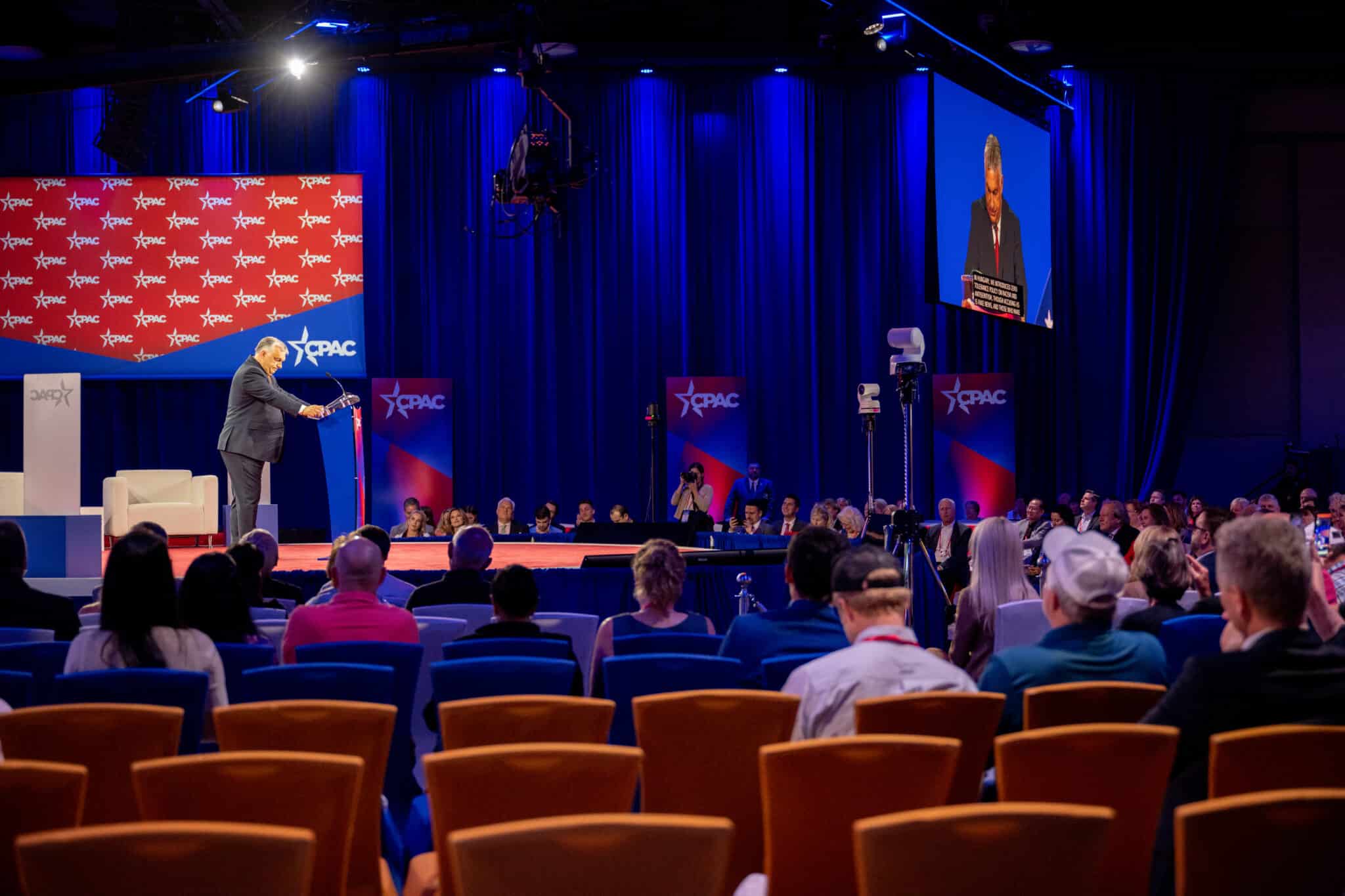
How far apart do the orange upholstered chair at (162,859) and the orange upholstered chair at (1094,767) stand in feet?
4.08

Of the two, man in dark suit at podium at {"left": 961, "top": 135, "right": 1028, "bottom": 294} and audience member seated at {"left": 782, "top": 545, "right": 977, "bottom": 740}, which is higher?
man in dark suit at podium at {"left": 961, "top": 135, "right": 1028, "bottom": 294}

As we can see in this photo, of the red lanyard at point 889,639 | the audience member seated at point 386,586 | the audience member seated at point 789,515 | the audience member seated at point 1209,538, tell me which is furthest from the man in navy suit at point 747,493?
the red lanyard at point 889,639

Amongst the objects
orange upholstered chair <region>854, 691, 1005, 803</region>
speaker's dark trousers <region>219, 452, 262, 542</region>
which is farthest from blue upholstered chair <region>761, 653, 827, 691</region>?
speaker's dark trousers <region>219, 452, 262, 542</region>

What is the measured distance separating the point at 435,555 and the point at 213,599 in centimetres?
537

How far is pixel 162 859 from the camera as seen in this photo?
4.85 ft

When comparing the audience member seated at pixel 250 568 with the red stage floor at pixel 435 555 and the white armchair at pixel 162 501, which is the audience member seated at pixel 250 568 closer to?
the red stage floor at pixel 435 555

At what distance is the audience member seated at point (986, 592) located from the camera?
452 cm

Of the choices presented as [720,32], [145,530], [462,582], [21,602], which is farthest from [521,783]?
[720,32]

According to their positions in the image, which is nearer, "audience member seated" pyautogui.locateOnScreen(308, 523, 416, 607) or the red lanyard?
the red lanyard

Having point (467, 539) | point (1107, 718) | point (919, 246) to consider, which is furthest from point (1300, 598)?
point (919, 246)

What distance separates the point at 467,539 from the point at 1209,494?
11948 millimetres

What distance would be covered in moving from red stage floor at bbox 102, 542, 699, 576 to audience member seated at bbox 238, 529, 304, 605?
1793 millimetres

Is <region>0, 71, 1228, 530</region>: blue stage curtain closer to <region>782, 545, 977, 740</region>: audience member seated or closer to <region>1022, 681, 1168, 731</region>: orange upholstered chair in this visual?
<region>782, 545, 977, 740</region>: audience member seated

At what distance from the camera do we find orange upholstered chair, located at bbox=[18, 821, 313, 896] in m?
1.46
